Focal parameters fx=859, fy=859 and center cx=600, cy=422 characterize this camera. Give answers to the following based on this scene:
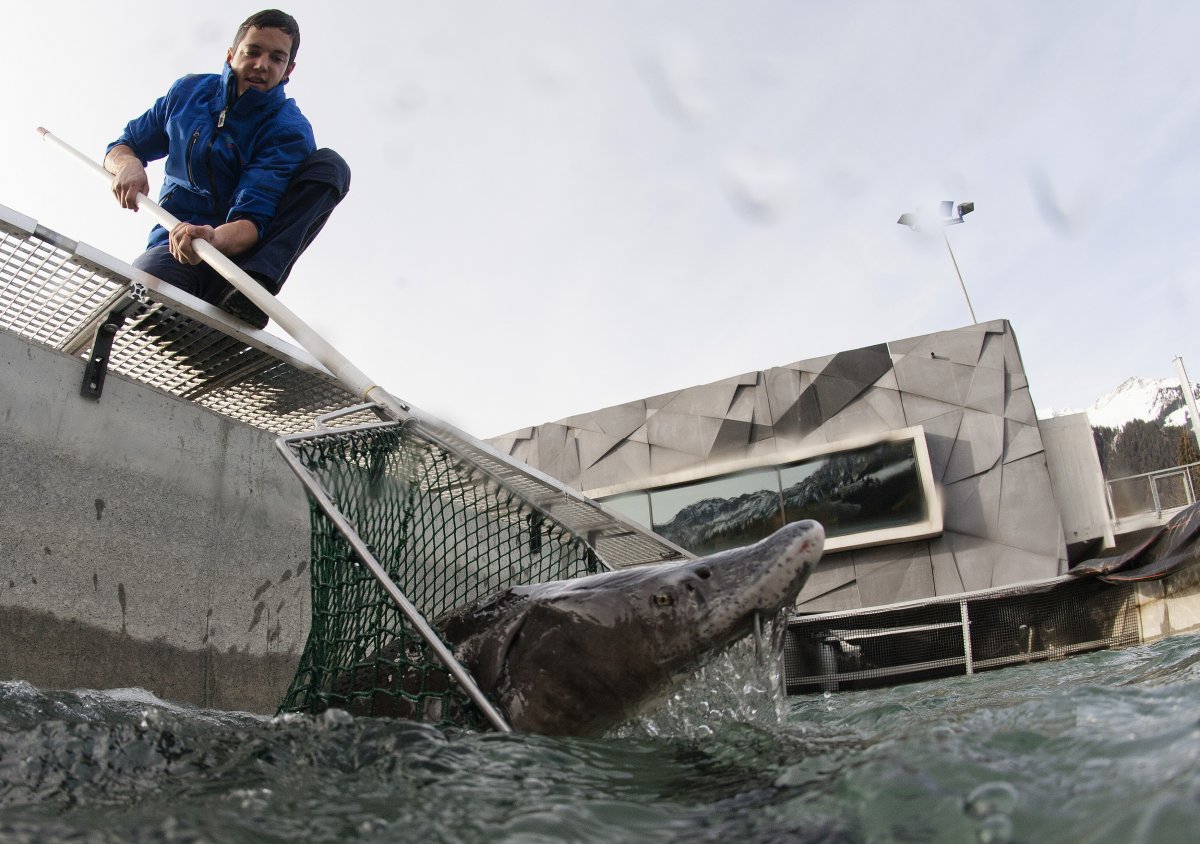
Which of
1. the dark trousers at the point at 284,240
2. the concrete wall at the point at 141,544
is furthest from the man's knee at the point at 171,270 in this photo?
the concrete wall at the point at 141,544

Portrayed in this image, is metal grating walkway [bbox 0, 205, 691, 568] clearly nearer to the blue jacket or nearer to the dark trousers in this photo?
the dark trousers

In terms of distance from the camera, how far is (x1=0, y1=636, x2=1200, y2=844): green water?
45.7 inches

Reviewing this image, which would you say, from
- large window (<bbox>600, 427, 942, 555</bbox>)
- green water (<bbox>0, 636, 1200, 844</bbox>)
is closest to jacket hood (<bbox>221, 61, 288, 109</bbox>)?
green water (<bbox>0, 636, 1200, 844</bbox>)

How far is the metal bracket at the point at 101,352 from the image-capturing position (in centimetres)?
311

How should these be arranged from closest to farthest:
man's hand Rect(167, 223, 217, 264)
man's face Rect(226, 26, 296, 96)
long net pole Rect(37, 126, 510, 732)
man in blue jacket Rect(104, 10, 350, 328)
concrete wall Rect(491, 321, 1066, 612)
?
long net pole Rect(37, 126, 510, 732), man's hand Rect(167, 223, 217, 264), man in blue jacket Rect(104, 10, 350, 328), man's face Rect(226, 26, 296, 96), concrete wall Rect(491, 321, 1066, 612)

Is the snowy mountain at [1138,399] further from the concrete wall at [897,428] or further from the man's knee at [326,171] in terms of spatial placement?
the man's knee at [326,171]

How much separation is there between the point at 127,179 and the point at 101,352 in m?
1.02

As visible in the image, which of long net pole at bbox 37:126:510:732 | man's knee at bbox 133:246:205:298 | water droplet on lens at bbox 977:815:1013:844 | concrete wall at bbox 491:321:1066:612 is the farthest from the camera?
concrete wall at bbox 491:321:1066:612

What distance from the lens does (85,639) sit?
9.71ft

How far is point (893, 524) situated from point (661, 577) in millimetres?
15250

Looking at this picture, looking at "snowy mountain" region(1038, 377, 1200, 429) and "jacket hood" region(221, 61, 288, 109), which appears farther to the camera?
"snowy mountain" region(1038, 377, 1200, 429)

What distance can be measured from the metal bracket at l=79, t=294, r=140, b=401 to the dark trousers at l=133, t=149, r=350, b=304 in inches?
18.9

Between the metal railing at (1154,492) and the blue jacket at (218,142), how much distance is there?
1654cm

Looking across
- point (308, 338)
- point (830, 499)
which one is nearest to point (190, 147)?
point (308, 338)
